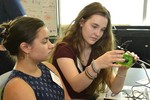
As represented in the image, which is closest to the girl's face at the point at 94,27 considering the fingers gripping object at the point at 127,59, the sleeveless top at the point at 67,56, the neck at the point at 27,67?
the sleeveless top at the point at 67,56

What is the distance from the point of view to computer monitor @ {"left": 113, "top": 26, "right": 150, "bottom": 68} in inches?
62.5

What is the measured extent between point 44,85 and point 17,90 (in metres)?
0.20

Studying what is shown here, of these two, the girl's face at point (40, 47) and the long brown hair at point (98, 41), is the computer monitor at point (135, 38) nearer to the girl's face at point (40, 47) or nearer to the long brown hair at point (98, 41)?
the long brown hair at point (98, 41)

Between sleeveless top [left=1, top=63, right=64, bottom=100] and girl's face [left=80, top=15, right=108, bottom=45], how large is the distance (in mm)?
366

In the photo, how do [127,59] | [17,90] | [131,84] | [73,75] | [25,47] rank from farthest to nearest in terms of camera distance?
[131,84], [73,75], [127,59], [25,47], [17,90]

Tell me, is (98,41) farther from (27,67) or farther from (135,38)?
(27,67)

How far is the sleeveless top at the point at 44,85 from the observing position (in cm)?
110

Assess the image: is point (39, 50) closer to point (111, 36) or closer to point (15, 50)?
point (15, 50)

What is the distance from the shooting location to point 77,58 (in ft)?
4.95

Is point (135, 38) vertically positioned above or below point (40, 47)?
below

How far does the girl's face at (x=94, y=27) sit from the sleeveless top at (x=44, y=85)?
0.37m

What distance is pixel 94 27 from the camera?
4.79 feet

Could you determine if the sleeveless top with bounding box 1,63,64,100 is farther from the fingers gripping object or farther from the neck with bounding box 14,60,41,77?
the fingers gripping object

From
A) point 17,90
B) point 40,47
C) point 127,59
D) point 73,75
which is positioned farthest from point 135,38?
point 17,90
